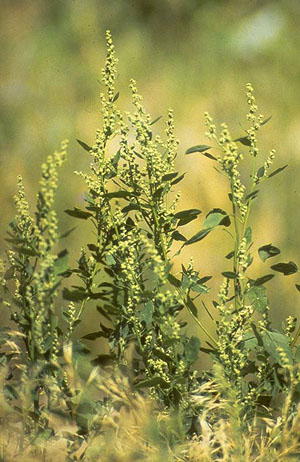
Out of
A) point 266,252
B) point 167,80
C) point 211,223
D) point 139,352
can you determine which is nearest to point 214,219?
point 211,223

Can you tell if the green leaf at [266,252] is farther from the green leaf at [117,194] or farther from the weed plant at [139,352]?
the green leaf at [117,194]

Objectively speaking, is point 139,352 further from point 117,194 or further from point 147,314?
point 117,194

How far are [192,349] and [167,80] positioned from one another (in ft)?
1.89

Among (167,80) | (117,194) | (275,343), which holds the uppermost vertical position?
(167,80)

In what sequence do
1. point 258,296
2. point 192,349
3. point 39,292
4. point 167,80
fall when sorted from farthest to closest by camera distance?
point 167,80, point 258,296, point 192,349, point 39,292

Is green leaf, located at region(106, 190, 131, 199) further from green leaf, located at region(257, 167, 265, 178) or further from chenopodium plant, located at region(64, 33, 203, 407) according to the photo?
green leaf, located at region(257, 167, 265, 178)

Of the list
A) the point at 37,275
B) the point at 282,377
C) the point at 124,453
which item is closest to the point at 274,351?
the point at 282,377

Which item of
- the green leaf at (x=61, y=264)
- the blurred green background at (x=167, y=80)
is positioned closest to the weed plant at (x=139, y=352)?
the green leaf at (x=61, y=264)

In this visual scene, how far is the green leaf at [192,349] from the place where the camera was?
111 cm

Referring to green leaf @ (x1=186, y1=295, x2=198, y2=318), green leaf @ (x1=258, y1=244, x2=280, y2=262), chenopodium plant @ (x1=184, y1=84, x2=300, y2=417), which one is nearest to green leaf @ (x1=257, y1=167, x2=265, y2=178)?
chenopodium plant @ (x1=184, y1=84, x2=300, y2=417)

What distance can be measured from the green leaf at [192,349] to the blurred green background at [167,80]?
41cm

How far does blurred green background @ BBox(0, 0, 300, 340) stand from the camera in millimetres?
1501

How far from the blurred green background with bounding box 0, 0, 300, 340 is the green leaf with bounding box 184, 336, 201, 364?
1.35 feet

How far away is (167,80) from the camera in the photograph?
1515mm
